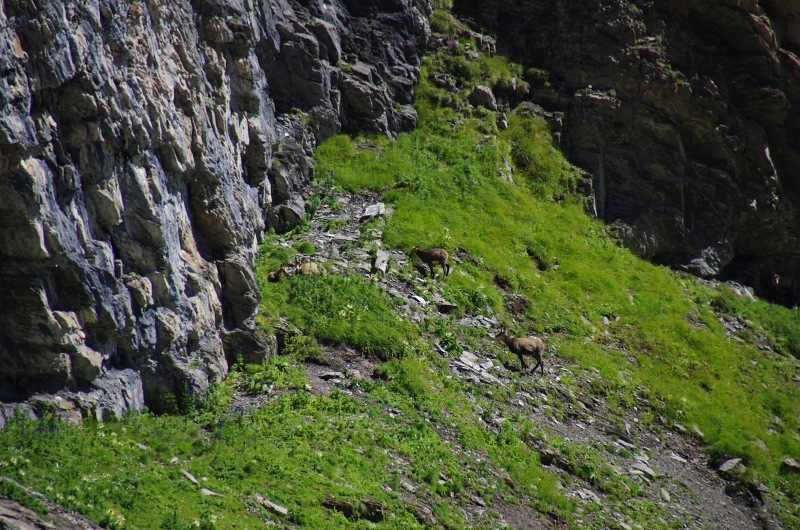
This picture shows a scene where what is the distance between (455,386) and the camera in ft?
59.8

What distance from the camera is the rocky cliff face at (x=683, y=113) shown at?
1427 inches

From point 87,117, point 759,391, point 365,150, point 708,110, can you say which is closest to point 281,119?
point 365,150

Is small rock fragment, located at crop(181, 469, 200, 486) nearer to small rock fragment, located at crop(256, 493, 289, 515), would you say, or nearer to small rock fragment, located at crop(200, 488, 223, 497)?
small rock fragment, located at crop(200, 488, 223, 497)

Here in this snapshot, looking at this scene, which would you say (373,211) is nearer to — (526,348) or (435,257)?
(435,257)

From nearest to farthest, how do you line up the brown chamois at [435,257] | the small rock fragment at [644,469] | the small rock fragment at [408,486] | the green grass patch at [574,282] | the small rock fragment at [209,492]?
the small rock fragment at [209,492] → the small rock fragment at [408,486] → the small rock fragment at [644,469] → the green grass patch at [574,282] → the brown chamois at [435,257]

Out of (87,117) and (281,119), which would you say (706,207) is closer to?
(281,119)

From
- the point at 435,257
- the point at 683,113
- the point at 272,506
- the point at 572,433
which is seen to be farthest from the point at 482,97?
the point at 272,506

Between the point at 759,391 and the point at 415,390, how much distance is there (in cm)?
1571

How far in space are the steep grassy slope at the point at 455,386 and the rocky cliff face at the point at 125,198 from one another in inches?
42.7

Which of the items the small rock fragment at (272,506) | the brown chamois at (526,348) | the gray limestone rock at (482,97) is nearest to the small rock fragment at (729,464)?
the brown chamois at (526,348)

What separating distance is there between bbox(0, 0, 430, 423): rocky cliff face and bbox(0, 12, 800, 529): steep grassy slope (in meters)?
1.09

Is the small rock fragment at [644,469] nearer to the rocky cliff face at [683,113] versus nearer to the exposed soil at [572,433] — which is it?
the exposed soil at [572,433]

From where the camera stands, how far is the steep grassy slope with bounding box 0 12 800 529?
11.2 metres

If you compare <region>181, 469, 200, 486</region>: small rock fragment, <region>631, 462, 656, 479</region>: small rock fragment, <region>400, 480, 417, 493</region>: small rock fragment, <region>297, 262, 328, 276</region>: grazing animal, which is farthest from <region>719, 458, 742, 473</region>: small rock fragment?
<region>181, 469, 200, 486</region>: small rock fragment
